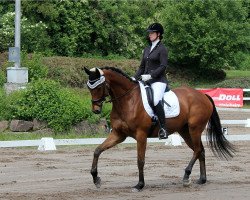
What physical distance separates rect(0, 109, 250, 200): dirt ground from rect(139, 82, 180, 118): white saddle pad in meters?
1.36

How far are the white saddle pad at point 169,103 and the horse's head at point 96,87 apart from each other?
895 millimetres

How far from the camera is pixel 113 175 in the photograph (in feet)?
50.4

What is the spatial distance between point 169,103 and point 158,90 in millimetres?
362

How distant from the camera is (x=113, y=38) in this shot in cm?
4875

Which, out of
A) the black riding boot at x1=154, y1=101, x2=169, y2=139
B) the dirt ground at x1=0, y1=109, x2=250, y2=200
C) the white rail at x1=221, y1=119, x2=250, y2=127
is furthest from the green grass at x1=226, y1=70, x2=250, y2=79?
the black riding boot at x1=154, y1=101, x2=169, y2=139

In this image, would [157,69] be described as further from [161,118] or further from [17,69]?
[17,69]

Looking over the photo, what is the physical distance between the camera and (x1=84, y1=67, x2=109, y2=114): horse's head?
12773mm

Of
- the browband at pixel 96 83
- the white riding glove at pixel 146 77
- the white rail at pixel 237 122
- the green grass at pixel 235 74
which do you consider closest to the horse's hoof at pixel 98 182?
the browband at pixel 96 83

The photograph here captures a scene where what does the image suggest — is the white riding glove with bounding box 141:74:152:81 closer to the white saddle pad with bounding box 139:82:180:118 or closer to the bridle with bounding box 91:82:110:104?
the white saddle pad with bounding box 139:82:180:118

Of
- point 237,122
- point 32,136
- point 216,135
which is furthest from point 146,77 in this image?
point 237,122

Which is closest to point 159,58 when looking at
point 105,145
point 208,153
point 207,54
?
point 105,145

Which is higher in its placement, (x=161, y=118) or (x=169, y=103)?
(x=169, y=103)

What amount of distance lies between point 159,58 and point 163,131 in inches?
53.4

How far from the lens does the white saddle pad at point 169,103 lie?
529 inches
